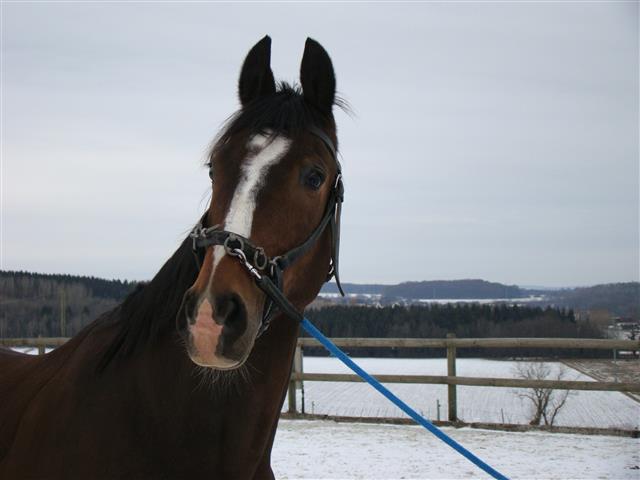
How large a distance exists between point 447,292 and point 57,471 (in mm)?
54322

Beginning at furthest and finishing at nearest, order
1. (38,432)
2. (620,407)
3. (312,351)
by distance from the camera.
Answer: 1. (312,351)
2. (620,407)
3. (38,432)

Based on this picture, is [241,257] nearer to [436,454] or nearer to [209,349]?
[209,349]

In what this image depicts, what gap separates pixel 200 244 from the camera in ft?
5.76

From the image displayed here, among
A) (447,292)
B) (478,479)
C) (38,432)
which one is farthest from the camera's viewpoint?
(447,292)

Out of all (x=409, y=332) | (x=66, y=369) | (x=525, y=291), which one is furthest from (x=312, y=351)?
(x=525, y=291)

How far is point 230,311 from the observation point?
1.61 m

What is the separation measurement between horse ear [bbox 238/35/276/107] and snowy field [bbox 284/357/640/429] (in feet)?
26.3

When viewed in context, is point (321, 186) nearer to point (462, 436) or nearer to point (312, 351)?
point (462, 436)

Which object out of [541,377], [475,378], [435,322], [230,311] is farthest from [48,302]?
[230,311]

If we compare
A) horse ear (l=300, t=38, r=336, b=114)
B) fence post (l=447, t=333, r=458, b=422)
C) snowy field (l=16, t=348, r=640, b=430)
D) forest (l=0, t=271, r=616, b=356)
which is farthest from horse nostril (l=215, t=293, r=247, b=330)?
forest (l=0, t=271, r=616, b=356)

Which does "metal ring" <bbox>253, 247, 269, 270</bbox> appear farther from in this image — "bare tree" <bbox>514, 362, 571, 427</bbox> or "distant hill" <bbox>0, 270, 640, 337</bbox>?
"distant hill" <bbox>0, 270, 640, 337</bbox>

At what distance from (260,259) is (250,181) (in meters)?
0.29

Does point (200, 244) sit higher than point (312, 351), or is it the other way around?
point (200, 244)

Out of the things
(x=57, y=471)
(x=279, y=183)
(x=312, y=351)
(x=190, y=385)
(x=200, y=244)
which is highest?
(x=279, y=183)
